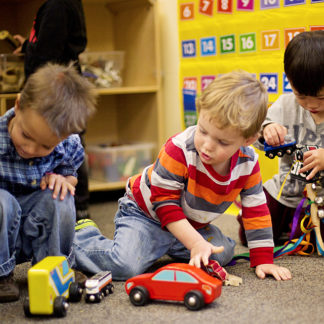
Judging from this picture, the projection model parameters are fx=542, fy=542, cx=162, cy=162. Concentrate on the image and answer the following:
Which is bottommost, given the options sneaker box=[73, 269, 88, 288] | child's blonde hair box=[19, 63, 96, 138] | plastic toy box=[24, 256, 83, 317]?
sneaker box=[73, 269, 88, 288]

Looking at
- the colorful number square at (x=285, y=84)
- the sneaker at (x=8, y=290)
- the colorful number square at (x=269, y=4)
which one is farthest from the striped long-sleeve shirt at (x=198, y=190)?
the colorful number square at (x=269, y=4)

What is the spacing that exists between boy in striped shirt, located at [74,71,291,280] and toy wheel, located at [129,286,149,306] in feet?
0.35

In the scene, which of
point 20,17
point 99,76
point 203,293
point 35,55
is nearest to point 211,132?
point 203,293

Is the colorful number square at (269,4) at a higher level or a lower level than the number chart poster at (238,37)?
higher

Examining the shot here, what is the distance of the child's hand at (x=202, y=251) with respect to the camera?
99cm

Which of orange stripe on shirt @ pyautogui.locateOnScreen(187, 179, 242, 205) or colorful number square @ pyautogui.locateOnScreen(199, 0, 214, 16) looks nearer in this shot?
orange stripe on shirt @ pyautogui.locateOnScreen(187, 179, 242, 205)

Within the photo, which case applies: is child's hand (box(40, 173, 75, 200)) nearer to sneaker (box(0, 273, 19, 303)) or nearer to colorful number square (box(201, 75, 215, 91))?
sneaker (box(0, 273, 19, 303))

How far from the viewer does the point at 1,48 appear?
2.03 m

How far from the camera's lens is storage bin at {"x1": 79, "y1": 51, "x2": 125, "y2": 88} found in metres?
2.10

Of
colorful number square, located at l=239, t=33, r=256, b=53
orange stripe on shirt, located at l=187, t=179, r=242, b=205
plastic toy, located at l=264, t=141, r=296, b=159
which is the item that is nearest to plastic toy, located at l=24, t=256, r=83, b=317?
orange stripe on shirt, located at l=187, t=179, r=242, b=205

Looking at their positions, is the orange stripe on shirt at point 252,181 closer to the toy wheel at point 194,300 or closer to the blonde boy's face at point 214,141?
the blonde boy's face at point 214,141

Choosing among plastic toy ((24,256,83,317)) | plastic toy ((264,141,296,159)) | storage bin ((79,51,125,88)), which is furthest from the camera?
storage bin ((79,51,125,88))

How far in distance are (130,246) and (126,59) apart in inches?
52.7

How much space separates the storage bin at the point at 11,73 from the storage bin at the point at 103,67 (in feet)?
0.85
